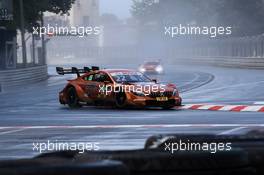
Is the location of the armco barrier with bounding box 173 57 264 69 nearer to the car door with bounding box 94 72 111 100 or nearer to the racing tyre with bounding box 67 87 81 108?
the racing tyre with bounding box 67 87 81 108

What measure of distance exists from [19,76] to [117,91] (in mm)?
22238

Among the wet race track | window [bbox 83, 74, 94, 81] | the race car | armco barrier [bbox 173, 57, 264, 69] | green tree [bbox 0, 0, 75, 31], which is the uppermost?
green tree [bbox 0, 0, 75, 31]

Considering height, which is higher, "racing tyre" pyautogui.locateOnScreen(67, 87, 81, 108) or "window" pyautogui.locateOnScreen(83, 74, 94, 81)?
"window" pyautogui.locateOnScreen(83, 74, 94, 81)

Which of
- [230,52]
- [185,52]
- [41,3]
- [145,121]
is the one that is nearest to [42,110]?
[145,121]

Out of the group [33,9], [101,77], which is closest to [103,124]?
[101,77]

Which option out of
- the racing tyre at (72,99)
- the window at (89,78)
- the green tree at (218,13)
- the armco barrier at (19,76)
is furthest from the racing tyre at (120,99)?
the green tree at (218,13)

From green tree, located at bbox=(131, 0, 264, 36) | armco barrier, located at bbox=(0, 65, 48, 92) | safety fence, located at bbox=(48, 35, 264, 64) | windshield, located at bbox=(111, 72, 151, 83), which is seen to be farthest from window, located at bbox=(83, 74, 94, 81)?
green tree, located at bbox=(131, 0, 264, 36)

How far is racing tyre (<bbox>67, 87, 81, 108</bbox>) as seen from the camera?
74.0 feet

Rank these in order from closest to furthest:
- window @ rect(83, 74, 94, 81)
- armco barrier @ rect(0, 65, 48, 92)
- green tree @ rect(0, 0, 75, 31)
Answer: window @ rect(83, 74, 94, 81)
armco barrier @ rect(0, 65, 48, 92)
green tree @ rect(0, 0, 75, 31)

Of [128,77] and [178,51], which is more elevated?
[128,77]

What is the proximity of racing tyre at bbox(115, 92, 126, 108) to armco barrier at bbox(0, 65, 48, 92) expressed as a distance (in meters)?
18.8

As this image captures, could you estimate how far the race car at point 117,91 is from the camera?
20.7 metres

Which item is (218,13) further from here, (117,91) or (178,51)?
(117,91)

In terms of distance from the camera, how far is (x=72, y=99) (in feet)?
74.6
